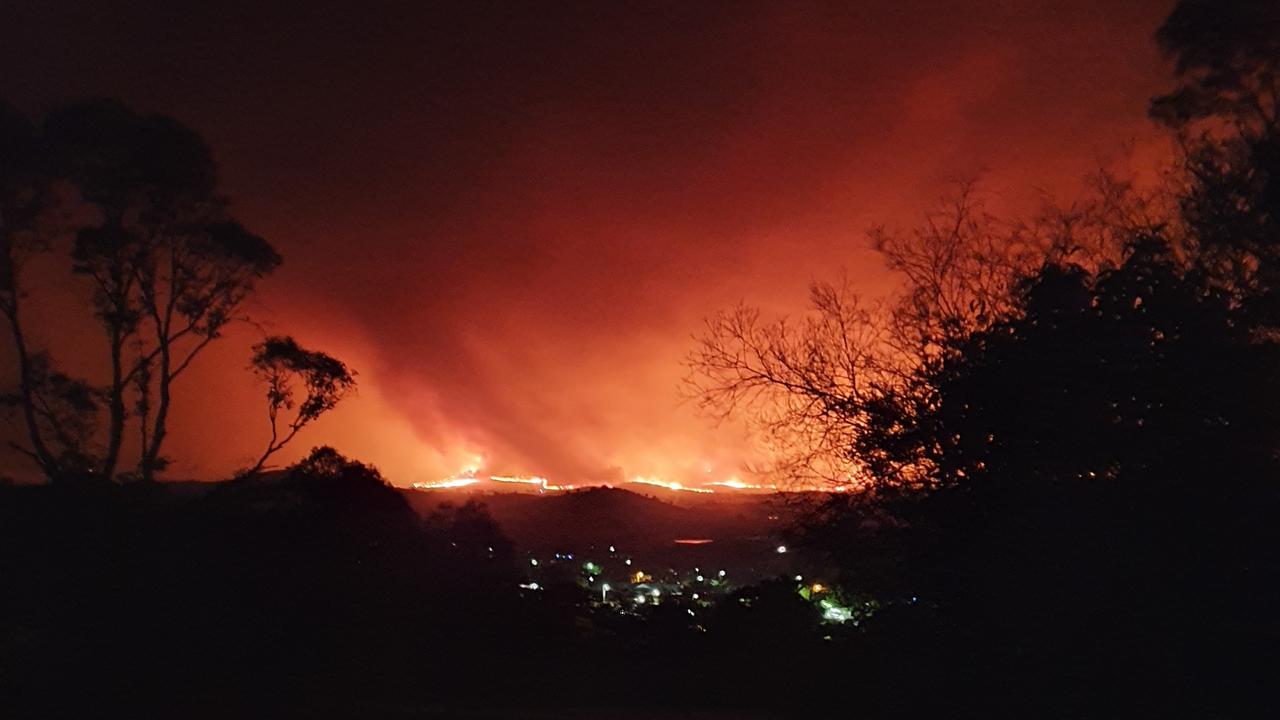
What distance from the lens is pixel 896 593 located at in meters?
11.8

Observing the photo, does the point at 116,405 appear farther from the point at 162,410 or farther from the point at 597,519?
the point at 597,519

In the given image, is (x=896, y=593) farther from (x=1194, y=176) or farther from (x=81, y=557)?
(x=81, y=557)

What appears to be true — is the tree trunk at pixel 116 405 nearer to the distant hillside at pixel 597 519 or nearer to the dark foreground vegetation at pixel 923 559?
the dark foreground vegetation at pixel 923 559

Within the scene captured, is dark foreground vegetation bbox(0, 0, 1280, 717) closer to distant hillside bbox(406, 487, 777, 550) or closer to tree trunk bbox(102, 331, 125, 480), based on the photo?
tree trunk bbox(102, 331, 125, 480)

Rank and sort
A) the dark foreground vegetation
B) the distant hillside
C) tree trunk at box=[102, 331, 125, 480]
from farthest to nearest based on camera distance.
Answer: the distant hillside
tree trunk at box=[102, 331, 125, 480]
the dark foreground vegetation

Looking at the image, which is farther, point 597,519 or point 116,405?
point 597,519

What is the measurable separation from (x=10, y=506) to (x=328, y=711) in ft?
22.7

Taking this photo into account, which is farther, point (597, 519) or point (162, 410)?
point (597, 519)

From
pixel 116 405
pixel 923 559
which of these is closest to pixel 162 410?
pixel 116 405

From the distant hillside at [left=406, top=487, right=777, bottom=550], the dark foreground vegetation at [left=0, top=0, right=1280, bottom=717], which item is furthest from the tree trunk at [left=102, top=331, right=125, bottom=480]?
the distant hillside at [left=406, top=487, right=777, bottom=550]

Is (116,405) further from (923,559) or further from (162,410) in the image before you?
(923,559)

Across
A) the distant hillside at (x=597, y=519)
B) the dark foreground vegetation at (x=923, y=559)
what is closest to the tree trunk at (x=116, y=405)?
the dark foreground vegetation at (x=923, y=559)

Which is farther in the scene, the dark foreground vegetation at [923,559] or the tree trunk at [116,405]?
the tree trunk at [116,405]

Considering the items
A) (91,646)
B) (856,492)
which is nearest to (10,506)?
(91,646)
